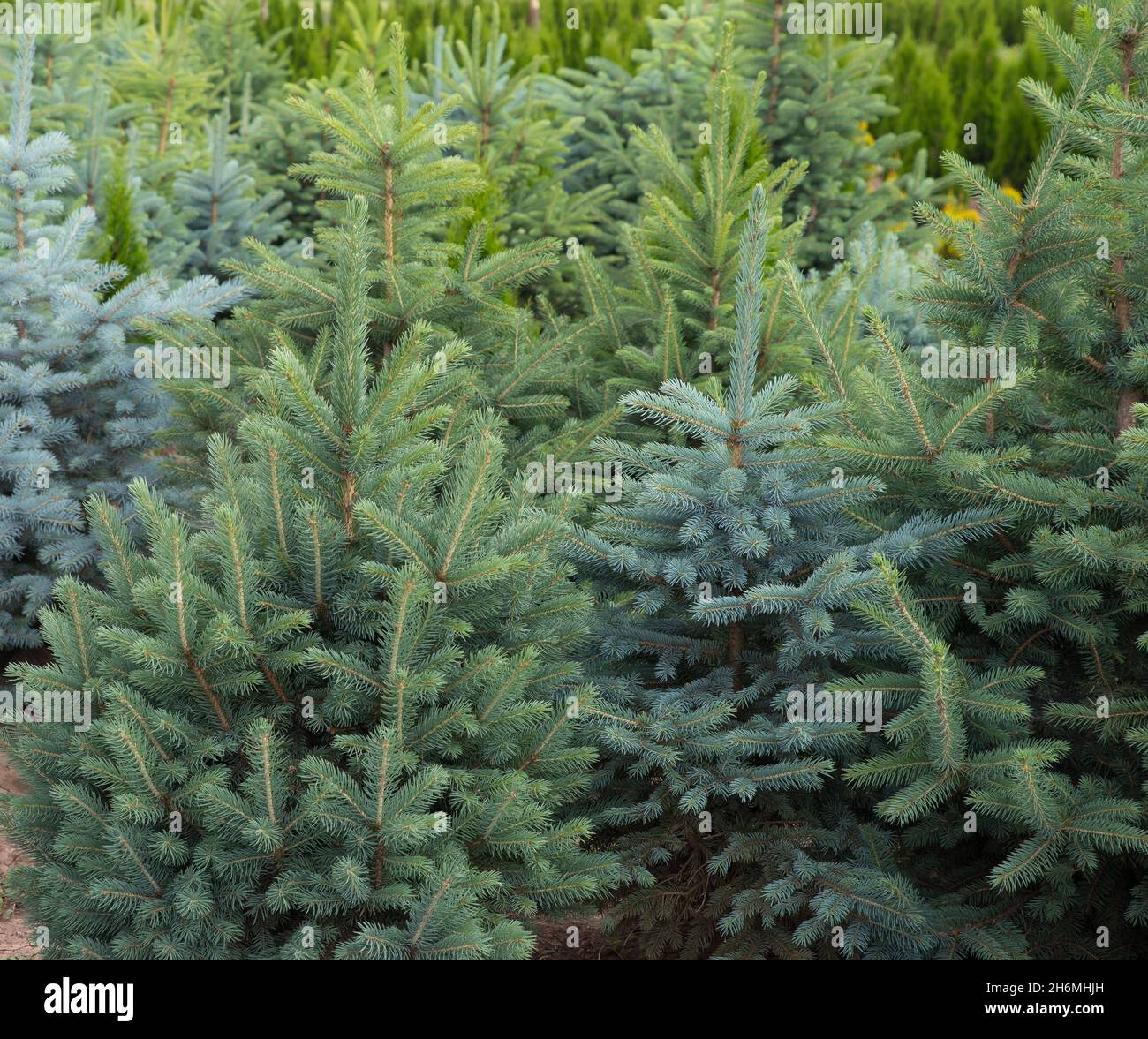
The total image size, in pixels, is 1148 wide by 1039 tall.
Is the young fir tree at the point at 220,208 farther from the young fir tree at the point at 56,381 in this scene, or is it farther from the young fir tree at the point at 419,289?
the young fir tree at the point at 419,289

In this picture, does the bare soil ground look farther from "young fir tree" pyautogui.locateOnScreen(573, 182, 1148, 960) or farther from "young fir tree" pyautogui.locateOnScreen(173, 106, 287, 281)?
"young fir tree" pyautogui.locateOnScreen(173, 106, 287, 281)

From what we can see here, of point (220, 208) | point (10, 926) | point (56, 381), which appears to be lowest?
point (10, 926)

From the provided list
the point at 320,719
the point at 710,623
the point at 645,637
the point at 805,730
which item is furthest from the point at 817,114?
the point at 320,719

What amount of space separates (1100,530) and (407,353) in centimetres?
188

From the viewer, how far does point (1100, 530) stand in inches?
125

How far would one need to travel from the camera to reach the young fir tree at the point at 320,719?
2.78m

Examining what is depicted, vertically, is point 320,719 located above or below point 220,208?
below

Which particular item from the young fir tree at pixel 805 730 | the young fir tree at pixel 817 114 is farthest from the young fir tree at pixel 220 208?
the young fir tree at pixel 805 730

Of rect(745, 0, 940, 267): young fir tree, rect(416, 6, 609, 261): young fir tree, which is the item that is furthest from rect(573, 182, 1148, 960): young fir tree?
rect(745, 0, 940, 267): young fir tree

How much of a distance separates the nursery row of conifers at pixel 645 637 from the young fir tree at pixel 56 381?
32.3 inches

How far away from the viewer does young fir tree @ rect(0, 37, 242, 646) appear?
5.20 metres

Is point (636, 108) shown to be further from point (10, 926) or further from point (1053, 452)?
point (10, 926)

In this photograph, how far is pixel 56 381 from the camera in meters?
5.27

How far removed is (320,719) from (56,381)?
303 cm
